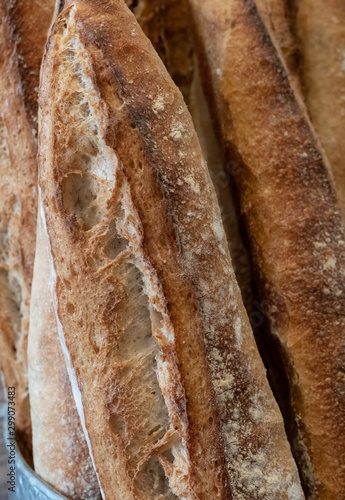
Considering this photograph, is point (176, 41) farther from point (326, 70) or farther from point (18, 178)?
point (18, 178)

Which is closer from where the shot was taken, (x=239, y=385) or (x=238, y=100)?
(x=239, y=385)

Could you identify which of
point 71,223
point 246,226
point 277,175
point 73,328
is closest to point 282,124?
point 277,175

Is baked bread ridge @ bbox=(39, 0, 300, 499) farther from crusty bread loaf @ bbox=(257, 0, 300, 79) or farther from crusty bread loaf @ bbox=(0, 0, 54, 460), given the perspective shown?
crusty bread loaf @ bbox=(257, 0, 300, 79)

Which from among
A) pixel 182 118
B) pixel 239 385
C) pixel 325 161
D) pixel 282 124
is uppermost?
pixel 182 118

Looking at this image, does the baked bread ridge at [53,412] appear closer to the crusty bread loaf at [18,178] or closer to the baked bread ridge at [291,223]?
the crusty bread loaf at [18,178]

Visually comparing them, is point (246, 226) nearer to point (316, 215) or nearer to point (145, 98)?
point (316, 215)

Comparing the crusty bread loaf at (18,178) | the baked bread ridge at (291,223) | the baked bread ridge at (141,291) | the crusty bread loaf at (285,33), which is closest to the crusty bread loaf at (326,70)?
the crusty bread loaf at (285,33)

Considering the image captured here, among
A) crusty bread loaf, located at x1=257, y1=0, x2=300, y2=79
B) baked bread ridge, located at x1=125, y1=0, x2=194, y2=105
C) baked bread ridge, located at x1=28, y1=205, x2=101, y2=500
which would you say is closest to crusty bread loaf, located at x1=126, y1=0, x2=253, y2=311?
baked bread ridge, located at x1=125, y1=0, x2=194, y2=105
